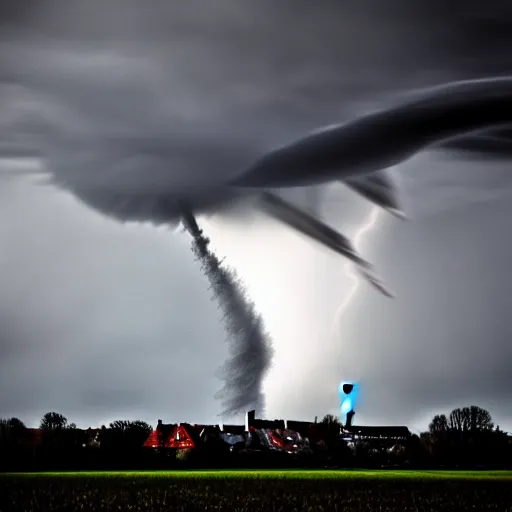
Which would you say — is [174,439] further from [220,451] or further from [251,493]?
[251,493]

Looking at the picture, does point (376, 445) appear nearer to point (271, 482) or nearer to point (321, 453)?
point (321, 453)

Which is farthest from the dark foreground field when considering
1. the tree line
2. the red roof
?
the red roof

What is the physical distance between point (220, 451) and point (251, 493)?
46753 millimetres

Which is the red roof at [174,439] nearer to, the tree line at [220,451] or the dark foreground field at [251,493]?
the tree line at [220,451]

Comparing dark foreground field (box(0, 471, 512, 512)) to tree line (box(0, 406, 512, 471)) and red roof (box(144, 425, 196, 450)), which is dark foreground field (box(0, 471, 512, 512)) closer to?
tree line (box(0, 406, 512, 471))

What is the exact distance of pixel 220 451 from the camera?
9950 centimetres

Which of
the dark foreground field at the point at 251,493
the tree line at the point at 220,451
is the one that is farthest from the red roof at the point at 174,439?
the dark foreground field at the point at 251,493

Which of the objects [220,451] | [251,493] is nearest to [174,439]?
[220,451]

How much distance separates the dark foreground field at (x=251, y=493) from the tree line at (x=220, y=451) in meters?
22.3

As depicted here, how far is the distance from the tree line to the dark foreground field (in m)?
22.3

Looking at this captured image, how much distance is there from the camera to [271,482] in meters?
63.9

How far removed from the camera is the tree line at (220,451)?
9012 cm

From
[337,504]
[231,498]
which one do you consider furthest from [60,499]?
[337,504]

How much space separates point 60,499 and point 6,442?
45.7m
